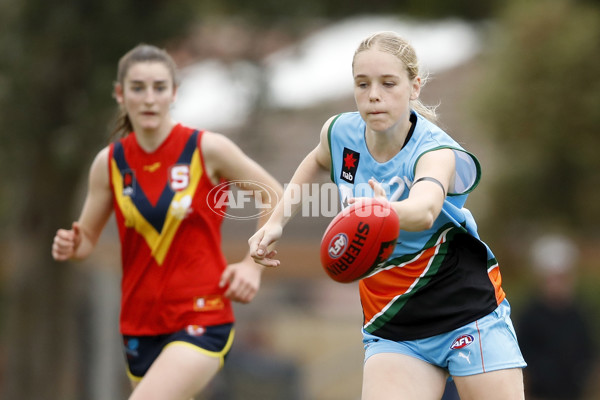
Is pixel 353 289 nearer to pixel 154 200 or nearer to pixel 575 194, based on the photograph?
pixel 575 194

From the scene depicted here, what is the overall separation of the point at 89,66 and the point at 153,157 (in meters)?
4.98

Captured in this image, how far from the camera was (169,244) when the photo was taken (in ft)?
16.2

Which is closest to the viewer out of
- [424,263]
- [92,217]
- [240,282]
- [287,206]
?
[424,263]

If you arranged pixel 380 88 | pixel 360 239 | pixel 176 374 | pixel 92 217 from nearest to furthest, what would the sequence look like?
pixel 360 239, pixel 380 88, pixel 176 374, pixel 92 217

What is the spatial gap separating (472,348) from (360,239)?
85 cm

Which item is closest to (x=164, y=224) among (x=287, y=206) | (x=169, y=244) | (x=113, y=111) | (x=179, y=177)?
(x=169, y=244)

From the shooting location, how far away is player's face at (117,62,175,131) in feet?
16.4

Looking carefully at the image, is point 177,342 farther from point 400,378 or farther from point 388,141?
point 388,141

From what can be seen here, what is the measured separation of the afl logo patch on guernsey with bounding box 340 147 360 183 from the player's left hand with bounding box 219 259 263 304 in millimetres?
1068

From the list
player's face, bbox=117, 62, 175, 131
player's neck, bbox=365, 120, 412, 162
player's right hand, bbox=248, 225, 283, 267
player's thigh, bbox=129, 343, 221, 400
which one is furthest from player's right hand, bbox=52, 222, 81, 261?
player's neck, bbox=365, 120, 412, 162

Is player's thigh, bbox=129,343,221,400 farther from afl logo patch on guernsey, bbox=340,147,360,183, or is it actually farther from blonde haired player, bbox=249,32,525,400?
afl logo patch on guernsey, bbox=340,147,360,183

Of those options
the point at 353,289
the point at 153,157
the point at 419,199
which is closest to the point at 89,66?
the point at 153,157

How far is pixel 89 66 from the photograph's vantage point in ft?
31.9

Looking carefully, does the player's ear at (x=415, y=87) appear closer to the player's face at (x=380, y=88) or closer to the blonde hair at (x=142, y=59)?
the player's face at (x=380, y=88)
